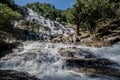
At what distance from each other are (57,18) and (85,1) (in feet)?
151

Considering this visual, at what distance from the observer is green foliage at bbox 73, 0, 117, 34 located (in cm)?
4800

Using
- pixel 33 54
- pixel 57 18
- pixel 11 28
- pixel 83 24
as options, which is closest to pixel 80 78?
pixel 33 54

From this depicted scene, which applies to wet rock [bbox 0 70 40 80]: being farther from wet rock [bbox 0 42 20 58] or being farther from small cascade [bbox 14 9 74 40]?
small cascade [bbox 14 9 74 40]

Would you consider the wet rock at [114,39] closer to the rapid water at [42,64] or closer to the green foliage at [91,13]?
the green foliage at [91,13]

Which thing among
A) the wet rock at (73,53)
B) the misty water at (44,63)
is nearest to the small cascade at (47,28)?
the misty water at (44,63)

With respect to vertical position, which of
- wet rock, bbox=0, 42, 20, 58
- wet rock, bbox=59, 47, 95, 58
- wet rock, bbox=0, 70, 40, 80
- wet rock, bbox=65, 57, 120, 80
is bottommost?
wet rock, bbox=0, 70, 40, 80

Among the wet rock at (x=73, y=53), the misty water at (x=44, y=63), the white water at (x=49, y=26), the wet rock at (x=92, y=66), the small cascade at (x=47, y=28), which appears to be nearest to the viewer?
the misty water at (x=44, y=63)

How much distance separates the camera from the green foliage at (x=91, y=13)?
48.0 metres

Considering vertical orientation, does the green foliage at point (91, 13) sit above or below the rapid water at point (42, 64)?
above


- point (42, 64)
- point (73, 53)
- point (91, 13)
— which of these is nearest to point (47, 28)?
point (91, 13)

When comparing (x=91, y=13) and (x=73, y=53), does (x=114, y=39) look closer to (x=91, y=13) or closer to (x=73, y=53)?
(x=91, y=13)

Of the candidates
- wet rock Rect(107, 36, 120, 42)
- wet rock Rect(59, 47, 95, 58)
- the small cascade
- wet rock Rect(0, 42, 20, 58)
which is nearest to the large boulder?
wet rock Rect(59, 47, 95, 58)

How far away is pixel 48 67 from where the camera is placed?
2284cm

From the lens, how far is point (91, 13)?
49.6m
